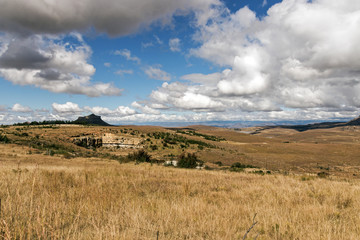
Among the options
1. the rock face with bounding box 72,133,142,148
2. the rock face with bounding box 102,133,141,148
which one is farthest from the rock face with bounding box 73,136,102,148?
the rock face with bounding box 102,133,141,148

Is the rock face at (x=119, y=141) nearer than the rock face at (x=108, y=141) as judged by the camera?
No

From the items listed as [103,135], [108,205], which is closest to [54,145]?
[103,135]

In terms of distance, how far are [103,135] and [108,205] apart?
5241cm

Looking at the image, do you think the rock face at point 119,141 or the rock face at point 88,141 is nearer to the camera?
the rock face at point 88,141

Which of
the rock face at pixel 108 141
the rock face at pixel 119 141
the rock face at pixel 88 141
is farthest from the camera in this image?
the rock face at pixel 119 141

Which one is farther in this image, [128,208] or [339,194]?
→ [339,194]

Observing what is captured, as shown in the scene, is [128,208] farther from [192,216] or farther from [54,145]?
[54,145]

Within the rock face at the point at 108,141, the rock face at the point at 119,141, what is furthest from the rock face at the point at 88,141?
the rock face at the point at 119,141

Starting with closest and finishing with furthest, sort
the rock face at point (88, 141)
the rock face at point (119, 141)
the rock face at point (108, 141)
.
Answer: the rock face at point (88, 141), the rock face at point (108, 141), the rock face at point (119, 141)

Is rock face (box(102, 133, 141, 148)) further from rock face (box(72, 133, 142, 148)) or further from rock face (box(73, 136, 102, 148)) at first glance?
rock face (box(73, 136, 102, 148))

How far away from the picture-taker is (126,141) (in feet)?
171

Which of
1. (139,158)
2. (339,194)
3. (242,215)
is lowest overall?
(139,158)

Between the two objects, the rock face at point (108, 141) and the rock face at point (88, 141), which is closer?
the rock face at point (88, 141)

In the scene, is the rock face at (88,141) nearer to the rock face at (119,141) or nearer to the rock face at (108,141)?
the rock face at (108,141)
